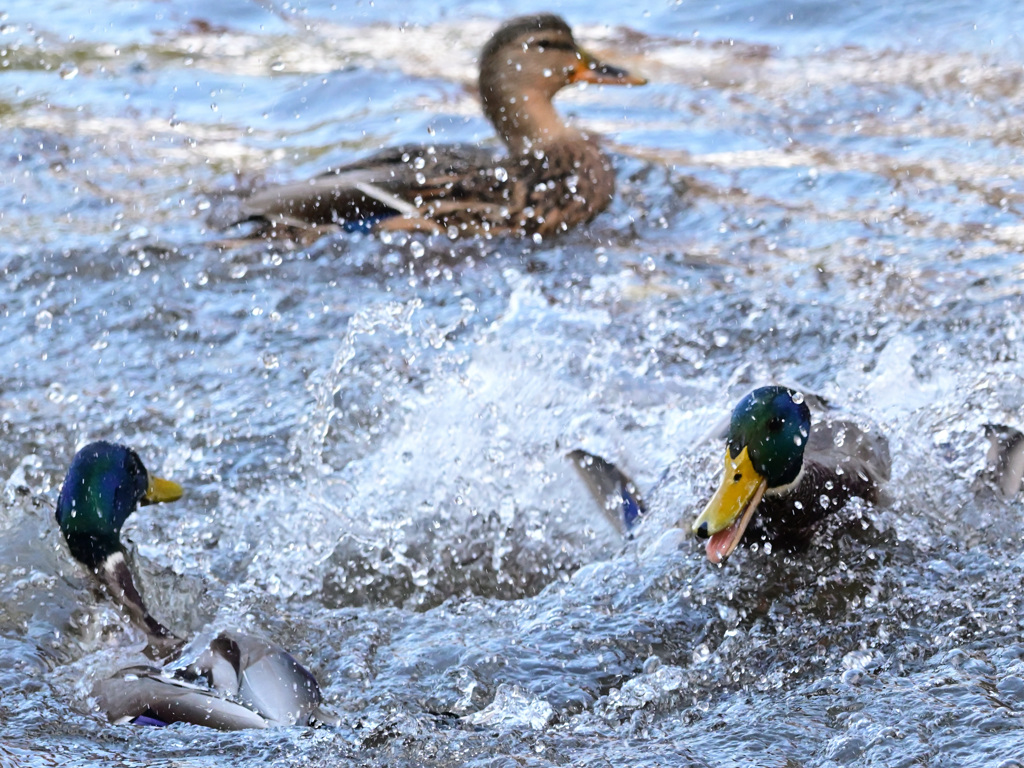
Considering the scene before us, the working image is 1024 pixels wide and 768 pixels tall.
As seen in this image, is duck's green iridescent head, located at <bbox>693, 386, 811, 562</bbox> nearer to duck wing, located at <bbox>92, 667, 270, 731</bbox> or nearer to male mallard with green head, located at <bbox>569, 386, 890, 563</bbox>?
male mallard with green head, located at <bbox>569, 386, 890, 563</bbox>

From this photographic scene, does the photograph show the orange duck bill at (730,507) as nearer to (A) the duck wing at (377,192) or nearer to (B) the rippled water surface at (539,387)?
(B) the rippled water surface at (539,387)

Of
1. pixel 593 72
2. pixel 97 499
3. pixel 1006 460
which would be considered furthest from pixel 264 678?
pixel 593 72

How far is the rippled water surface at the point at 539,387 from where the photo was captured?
3.14 meters

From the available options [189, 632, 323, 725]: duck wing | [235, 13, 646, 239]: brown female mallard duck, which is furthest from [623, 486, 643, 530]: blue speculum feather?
[235, 13, 646, 239]: brown female mallard duck

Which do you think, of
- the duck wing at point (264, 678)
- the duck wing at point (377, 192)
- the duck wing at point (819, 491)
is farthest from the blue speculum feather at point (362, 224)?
the duck wing at point (264, 678)

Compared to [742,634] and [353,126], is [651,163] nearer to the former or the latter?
[353,126]

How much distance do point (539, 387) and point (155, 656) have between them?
1715 mm

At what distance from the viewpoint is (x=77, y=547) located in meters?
3.62

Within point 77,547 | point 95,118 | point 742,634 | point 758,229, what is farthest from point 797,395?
point 95,118

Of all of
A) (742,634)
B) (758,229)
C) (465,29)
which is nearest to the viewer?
(742,634)

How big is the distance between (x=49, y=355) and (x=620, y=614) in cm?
253

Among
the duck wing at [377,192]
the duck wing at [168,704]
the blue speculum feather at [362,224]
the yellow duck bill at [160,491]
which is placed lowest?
the duck wing at [168,704]

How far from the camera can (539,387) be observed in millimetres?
4656

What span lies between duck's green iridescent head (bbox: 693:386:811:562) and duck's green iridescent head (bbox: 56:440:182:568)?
1.42 meters
